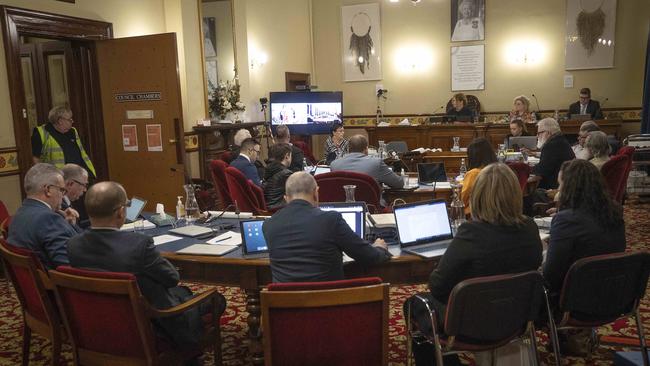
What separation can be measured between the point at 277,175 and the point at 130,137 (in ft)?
7.55

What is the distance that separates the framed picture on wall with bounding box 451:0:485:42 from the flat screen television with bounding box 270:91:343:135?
2.74 metres

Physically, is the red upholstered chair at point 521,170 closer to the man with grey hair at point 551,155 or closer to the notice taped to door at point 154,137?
the man with grey hair at point 551,155

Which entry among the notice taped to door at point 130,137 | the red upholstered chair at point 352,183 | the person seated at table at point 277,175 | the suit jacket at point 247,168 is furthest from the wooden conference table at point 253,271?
the notice taped to door at point 130,137

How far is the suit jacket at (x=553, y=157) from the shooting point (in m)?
5.50

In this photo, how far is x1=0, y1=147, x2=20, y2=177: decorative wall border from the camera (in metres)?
→ 5.56

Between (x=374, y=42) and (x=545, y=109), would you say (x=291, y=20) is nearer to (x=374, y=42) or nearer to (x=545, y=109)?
(x=374, y=42)

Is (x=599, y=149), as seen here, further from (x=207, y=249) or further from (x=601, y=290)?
(x=207, y=249)

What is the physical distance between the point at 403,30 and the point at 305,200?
972 cm

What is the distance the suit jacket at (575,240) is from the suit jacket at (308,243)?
95 cm

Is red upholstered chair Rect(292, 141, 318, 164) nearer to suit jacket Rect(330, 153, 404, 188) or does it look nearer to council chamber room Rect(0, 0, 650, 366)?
council chamber room Rect(0, 0, 650, 366)

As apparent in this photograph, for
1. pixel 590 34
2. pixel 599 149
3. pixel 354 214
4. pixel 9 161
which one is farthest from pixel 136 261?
pixel 590 34

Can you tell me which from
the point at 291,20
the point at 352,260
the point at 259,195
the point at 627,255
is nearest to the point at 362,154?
the point at 259,195

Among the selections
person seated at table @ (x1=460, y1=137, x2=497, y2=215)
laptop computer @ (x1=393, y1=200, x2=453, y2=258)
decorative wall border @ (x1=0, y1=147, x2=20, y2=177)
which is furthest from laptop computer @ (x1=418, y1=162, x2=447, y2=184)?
decorative wall border @ (x1=0, y1=147, x2=20, y2=177)

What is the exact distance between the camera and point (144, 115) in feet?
21.7
